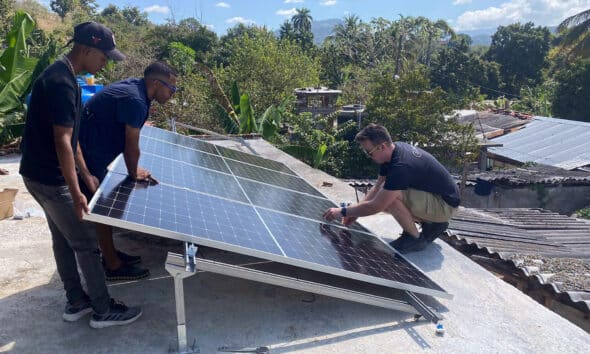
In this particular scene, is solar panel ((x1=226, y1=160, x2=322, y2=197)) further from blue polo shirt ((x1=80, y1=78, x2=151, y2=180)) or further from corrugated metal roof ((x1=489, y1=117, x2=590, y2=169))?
corrugated metal roof ((x1=489, y1=117, x2=590, y2=169))

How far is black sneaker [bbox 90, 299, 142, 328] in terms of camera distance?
139 inches

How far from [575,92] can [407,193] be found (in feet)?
110

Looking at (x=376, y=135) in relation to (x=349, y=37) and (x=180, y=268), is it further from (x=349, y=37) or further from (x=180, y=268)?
(x=349, y=37)

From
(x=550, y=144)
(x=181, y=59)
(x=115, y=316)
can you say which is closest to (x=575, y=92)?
(x=550, y=144)

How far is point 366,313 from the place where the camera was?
12.9 feet

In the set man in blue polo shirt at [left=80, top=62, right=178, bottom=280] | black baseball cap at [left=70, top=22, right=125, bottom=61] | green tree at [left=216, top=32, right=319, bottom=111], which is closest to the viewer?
black baseball cap at [left=70, top=22, right=125, bottom=61]

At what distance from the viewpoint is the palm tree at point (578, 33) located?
1126 inches

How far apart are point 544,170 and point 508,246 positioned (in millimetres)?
15191

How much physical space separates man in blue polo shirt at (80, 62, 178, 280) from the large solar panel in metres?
0.16

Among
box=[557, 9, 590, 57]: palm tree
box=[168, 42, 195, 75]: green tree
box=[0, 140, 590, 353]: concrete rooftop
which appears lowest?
box=[0, 140, 590, 353]: concrete rooftop

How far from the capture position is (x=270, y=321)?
3771 mm

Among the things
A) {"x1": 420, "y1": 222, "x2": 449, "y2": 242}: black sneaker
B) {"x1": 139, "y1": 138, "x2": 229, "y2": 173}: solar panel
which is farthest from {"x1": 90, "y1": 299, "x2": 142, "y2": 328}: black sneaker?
{"x1": 420, "y1": 222, "x2": 449, "y2": 242}: black sneaker

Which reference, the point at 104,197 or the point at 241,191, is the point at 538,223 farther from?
the point at 104,197

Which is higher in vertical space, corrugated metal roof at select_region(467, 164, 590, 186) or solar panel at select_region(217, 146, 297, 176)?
solar panel at select_region(217, 146, 297, 176)
